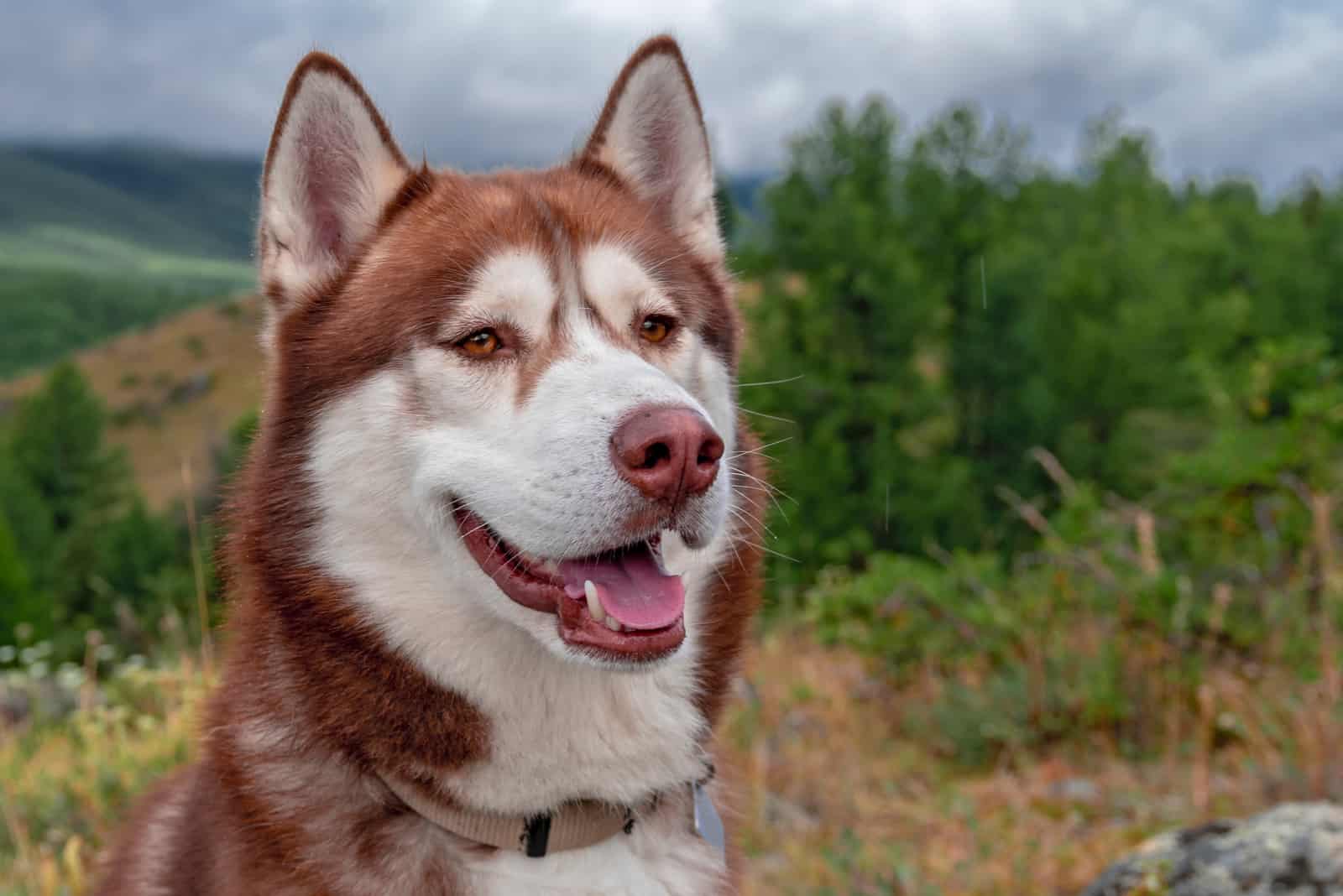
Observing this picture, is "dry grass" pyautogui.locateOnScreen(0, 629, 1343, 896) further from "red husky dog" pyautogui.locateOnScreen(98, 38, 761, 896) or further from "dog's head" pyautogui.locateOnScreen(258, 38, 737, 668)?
"dog's head" pyautogui.locateOnScreen(258, 38, 737, 668)

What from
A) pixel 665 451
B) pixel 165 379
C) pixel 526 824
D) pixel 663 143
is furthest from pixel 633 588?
pixel 165 379

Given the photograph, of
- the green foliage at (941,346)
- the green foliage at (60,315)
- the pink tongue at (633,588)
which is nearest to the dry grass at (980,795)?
the pink tongue at (633,588)

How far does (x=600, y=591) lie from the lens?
2.29 meters

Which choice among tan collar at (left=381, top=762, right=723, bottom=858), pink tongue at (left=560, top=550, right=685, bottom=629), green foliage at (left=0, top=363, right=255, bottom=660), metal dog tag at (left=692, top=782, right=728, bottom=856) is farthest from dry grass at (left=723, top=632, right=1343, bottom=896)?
green foliage at (left=0, top=363, right=255, bottom=660)

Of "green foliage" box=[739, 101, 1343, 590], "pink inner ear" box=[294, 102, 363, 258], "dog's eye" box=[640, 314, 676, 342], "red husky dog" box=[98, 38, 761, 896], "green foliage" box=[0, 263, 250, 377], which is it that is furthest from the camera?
"green foliage" box=[0, 263, 250, 377]

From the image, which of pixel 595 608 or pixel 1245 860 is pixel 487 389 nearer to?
pixel 595 608

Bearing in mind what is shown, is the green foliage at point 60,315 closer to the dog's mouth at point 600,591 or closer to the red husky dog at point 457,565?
the red husky dog at point 457,565

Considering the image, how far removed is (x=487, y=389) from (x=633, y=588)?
537mm

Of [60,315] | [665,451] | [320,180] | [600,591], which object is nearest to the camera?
[665,451]

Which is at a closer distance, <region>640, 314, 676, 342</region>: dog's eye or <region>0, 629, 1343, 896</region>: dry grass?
<region>640, 314, 676, 342</region>: dog's eye

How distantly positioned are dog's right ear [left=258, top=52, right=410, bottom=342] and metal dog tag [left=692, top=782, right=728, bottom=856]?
1.51 meters

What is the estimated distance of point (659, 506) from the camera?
88.3 inches

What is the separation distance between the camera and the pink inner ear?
2.60 m

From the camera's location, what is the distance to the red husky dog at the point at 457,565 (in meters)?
2.27
